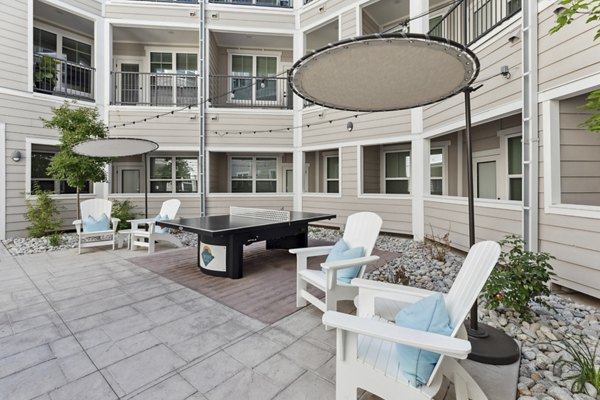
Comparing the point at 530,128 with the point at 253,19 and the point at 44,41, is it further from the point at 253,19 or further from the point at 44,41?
the point at 44,41

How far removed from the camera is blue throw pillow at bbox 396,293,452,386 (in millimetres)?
1521

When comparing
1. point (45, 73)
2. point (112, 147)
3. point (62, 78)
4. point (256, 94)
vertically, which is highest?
point (256, 94)

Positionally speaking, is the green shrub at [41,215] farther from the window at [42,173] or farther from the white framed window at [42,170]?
the window at [42,173]

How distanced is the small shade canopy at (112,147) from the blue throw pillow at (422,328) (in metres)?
6.16

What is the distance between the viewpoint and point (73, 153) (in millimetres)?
6684

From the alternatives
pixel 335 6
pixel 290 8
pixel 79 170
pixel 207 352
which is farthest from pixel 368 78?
pixel 290 8

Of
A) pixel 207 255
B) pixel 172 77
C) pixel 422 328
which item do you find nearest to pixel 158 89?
pixel 172 77

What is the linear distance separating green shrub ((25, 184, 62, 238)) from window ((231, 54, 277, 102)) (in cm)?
623

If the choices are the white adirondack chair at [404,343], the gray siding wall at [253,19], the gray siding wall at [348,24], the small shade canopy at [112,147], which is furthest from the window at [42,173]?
the white adirondack chair at [404,343]

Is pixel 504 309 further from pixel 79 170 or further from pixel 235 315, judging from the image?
pixel 79 170

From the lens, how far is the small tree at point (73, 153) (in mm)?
6602

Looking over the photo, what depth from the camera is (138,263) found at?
16.6 feet

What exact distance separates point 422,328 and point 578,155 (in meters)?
3.79

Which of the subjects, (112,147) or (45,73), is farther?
(45,73)
